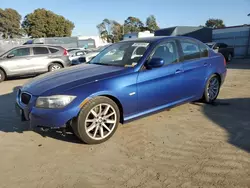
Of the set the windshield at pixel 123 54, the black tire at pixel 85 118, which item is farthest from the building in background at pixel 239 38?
the black tire at pixel 85 118

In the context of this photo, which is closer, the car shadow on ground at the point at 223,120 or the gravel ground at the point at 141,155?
the gravel ground at the point at 141,155

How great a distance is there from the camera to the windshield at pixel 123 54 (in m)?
4.02

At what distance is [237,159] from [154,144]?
1130 millimetres

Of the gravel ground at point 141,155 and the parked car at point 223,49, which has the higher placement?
the parked car at point 223,49

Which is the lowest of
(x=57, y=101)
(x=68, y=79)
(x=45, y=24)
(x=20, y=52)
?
(x=57, y=101)

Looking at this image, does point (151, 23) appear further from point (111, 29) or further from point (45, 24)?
point (45, 24)

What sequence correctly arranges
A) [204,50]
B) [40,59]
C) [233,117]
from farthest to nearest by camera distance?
[40,59], [204,50], [233,117]

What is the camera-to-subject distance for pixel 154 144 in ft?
11.4

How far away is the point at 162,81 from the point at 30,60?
809 centimetres

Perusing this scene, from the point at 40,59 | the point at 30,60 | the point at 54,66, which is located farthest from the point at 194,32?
the point at 30,60

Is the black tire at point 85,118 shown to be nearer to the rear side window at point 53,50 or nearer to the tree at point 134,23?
the rear side window at point 53,50

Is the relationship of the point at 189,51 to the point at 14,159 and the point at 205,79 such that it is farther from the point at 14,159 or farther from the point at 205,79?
the point at 14,159

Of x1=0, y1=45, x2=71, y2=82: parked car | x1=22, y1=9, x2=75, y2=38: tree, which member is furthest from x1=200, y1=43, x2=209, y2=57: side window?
x1=22, y1=9, x2=75, y2=38: tree

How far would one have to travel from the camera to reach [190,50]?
15.4 ft
